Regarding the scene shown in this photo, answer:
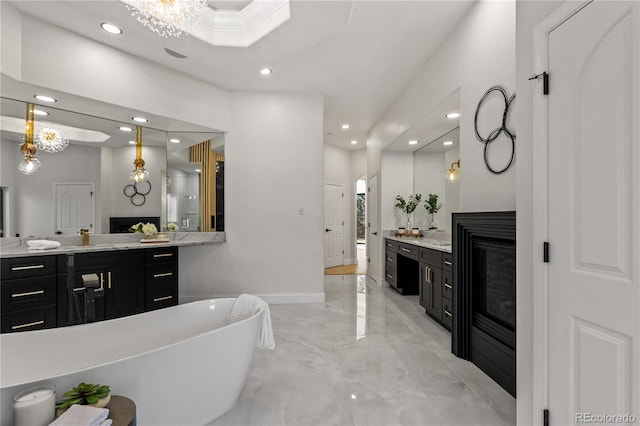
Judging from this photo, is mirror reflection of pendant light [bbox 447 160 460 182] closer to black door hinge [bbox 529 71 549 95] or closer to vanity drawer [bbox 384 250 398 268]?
vanity drawer [bbox 384 250 398 268]

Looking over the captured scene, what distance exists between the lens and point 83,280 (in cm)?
214

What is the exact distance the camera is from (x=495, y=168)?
2.42m

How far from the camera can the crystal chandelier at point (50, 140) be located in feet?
10.9

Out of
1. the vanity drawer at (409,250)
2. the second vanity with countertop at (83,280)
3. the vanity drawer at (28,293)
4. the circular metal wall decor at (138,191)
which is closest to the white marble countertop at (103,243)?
the second vanity with countertop at (83,280)

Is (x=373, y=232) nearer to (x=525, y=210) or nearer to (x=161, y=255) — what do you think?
(x=161, y=255)

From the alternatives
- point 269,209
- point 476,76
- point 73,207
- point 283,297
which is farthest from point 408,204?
point 73,207

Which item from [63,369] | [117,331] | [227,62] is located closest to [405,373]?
[117,331]

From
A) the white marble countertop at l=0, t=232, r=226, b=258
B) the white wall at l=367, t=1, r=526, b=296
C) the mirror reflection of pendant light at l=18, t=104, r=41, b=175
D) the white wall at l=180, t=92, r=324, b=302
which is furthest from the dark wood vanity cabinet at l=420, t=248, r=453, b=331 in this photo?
the mirror reflection of pendant light at l=18, t=104, r=41, b=175

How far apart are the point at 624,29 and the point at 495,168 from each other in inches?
54.2

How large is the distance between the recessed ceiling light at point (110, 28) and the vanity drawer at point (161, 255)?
2.31 metres

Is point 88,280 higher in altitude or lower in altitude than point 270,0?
lower

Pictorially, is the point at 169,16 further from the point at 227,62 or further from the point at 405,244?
the point at 405,244

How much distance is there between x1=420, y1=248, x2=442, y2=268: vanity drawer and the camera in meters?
3.49

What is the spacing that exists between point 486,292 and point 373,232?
3992mm
